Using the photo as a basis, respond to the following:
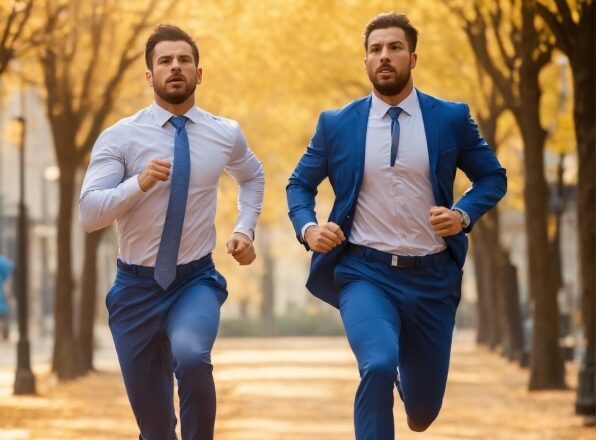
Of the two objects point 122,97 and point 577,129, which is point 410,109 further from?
point 122,97

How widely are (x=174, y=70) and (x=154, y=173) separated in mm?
732

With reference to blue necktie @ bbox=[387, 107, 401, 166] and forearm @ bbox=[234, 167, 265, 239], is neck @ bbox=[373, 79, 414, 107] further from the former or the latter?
forearm @ bbox=[234, 167, 265, 239]

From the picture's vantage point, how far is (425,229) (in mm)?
9203

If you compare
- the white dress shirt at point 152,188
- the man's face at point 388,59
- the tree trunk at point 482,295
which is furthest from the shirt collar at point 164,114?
the tree trunk at point 482,295

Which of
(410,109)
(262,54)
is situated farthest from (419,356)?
(262,54)

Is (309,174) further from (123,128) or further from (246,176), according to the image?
(123,128)

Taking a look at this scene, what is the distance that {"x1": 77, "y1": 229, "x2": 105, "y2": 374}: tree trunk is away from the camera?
31.9m

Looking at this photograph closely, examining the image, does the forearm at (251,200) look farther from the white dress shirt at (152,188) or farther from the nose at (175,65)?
the nose at (175,65)

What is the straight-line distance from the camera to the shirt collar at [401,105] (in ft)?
30.7

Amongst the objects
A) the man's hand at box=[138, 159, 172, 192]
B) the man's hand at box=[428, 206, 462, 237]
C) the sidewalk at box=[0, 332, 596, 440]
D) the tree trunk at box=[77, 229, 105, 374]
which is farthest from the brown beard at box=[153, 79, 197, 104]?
→ the tree trunk at box=[77, 229, 105, 374]

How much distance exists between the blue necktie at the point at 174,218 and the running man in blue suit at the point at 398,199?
0.55 metres

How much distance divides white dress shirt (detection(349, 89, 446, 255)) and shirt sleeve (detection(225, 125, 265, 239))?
2.30ft

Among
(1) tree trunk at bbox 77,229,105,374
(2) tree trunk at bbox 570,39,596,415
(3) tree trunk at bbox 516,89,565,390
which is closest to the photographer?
(2) tree trunk at bbox 570,39,596,415

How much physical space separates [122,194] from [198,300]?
2.09 ft
